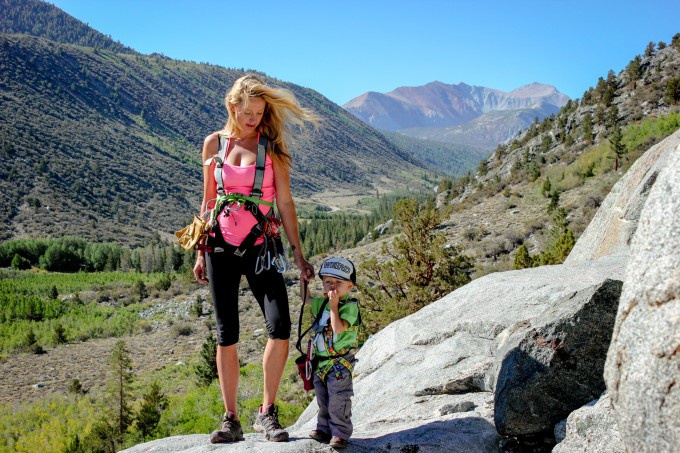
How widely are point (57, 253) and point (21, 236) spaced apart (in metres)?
23.5


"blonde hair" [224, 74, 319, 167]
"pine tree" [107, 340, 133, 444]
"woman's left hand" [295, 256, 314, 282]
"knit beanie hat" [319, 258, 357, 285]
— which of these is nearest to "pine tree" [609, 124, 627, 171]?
"pine tree" [107, 340, 133, 444]

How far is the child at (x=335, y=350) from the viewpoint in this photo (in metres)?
4.46

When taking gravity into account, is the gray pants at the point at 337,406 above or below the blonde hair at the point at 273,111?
below

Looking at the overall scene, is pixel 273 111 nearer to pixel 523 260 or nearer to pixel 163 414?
pixel 523 260

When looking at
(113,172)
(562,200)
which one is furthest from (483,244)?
(113,172)

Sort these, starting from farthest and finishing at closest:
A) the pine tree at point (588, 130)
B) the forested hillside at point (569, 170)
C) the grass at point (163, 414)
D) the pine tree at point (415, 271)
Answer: the pine tree at point (588, 130) → the forested hillside at point (569, 170) → the grass at point (163, 414) → the pine tree at point (415, 271)

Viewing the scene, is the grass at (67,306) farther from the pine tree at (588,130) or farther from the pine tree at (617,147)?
the pine tree at (588,130)

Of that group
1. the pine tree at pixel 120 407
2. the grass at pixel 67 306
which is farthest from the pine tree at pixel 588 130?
the grass at pixel 67 306

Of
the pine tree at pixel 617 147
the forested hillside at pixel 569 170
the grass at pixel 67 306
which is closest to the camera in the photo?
the forested hillside at pixel 569 170

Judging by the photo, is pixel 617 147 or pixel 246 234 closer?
pixel 246 234

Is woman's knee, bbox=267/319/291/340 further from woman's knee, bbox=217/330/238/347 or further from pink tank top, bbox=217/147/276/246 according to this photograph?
pink tank top, bbox=217/147/276/246

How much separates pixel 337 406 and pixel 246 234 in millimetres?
1698

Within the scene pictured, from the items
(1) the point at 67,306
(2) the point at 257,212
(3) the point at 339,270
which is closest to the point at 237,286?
(2) the point at 257,212

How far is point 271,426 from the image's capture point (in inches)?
186
